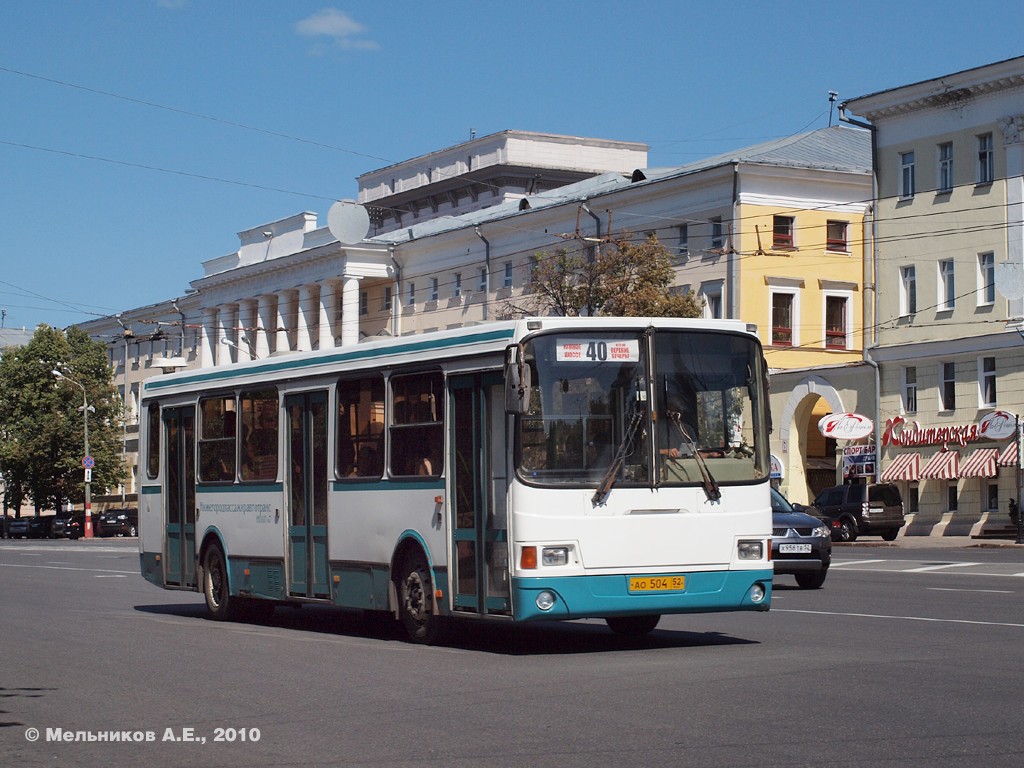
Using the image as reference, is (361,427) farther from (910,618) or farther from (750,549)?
(910,618)

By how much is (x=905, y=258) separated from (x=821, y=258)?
8.54m

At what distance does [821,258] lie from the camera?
61.1 m

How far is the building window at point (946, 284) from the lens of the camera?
5109 cm

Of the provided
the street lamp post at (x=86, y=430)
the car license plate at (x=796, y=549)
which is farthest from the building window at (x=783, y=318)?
the car license plate at (x=796, y=549)

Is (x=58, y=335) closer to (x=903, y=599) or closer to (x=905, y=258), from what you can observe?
(x=905, y=258)

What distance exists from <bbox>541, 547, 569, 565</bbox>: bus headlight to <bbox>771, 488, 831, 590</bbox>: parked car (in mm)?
10519

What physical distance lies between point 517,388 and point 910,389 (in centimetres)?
4115

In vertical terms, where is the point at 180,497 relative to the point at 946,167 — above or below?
below

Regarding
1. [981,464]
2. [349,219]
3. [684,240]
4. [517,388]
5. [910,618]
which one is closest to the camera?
[517,388]

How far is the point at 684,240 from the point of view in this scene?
6262 centimetres

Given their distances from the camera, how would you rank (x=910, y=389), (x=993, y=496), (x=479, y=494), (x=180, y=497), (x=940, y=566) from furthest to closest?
(x=910, y=389) → (x=993, y=496) → (x=940, y=566) → (x=180, y=497) → (x=479, y=494)

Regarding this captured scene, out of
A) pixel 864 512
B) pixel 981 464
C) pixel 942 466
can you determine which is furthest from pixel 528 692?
pixel 942 466

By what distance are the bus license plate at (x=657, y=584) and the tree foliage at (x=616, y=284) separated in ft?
112

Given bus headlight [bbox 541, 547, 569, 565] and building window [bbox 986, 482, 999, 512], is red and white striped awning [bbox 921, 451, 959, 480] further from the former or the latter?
bus headlight [bbox 541, 547, 569, 565]
